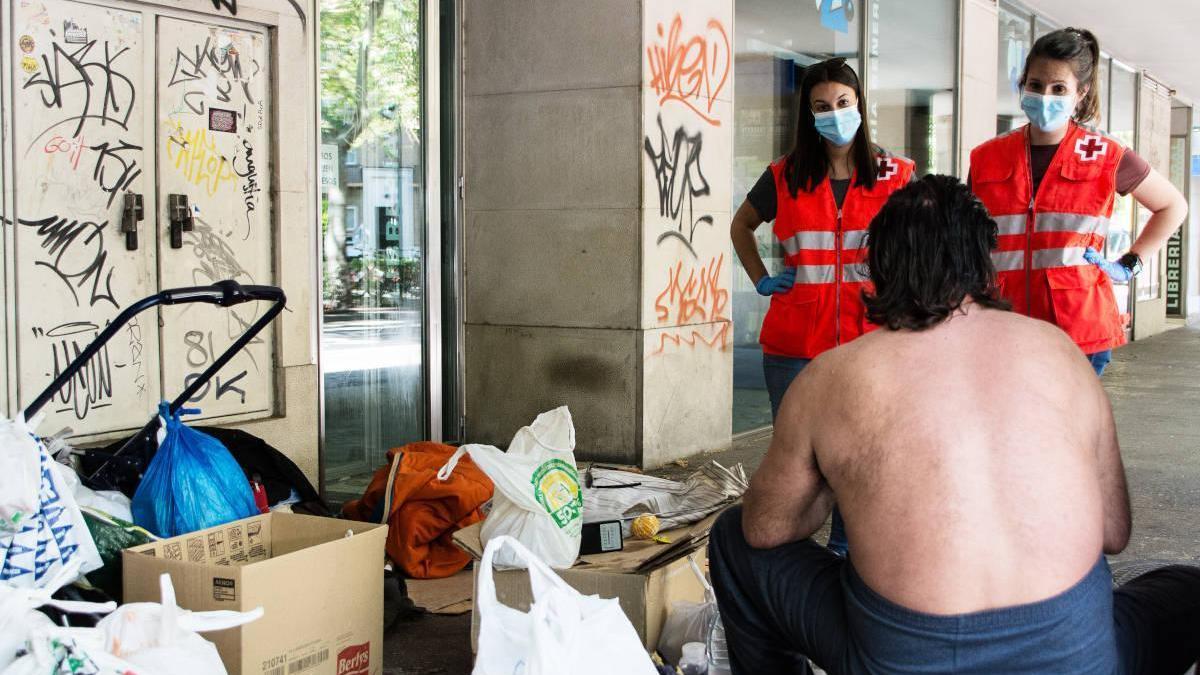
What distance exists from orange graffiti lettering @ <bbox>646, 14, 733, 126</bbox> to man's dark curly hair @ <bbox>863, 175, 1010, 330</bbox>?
397 centimetres

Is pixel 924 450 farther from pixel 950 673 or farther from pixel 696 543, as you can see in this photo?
pixel 696 543

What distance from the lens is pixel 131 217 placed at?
4.49 metres

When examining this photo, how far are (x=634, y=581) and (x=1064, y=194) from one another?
1753 millimetres

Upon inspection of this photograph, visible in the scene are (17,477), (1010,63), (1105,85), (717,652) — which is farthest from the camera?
(1105,85)

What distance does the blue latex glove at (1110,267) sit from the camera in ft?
12.0

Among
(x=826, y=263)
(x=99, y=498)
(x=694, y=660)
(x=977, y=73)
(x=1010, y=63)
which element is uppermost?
(x=1010, y=63)

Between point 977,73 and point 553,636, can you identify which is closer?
point 553,636

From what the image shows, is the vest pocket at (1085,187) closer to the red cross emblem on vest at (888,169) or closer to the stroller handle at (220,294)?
the red cross emblem on vest at (888,169)

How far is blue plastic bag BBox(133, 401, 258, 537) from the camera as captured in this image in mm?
3379

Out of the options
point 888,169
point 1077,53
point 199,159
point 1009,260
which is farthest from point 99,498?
point 1077,53

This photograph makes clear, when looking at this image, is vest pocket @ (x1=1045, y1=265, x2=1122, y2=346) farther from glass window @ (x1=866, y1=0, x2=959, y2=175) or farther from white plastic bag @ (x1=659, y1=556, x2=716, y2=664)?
glass window @ (x1=866, y1=0, x2=959, y2=175)

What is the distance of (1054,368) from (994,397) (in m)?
0.15

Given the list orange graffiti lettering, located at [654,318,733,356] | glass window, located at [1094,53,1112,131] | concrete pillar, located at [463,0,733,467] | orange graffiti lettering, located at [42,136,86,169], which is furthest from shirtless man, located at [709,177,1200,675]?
glass window, located at [1094,53,1112,131]

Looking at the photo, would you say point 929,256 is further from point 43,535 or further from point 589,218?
point 589,218
